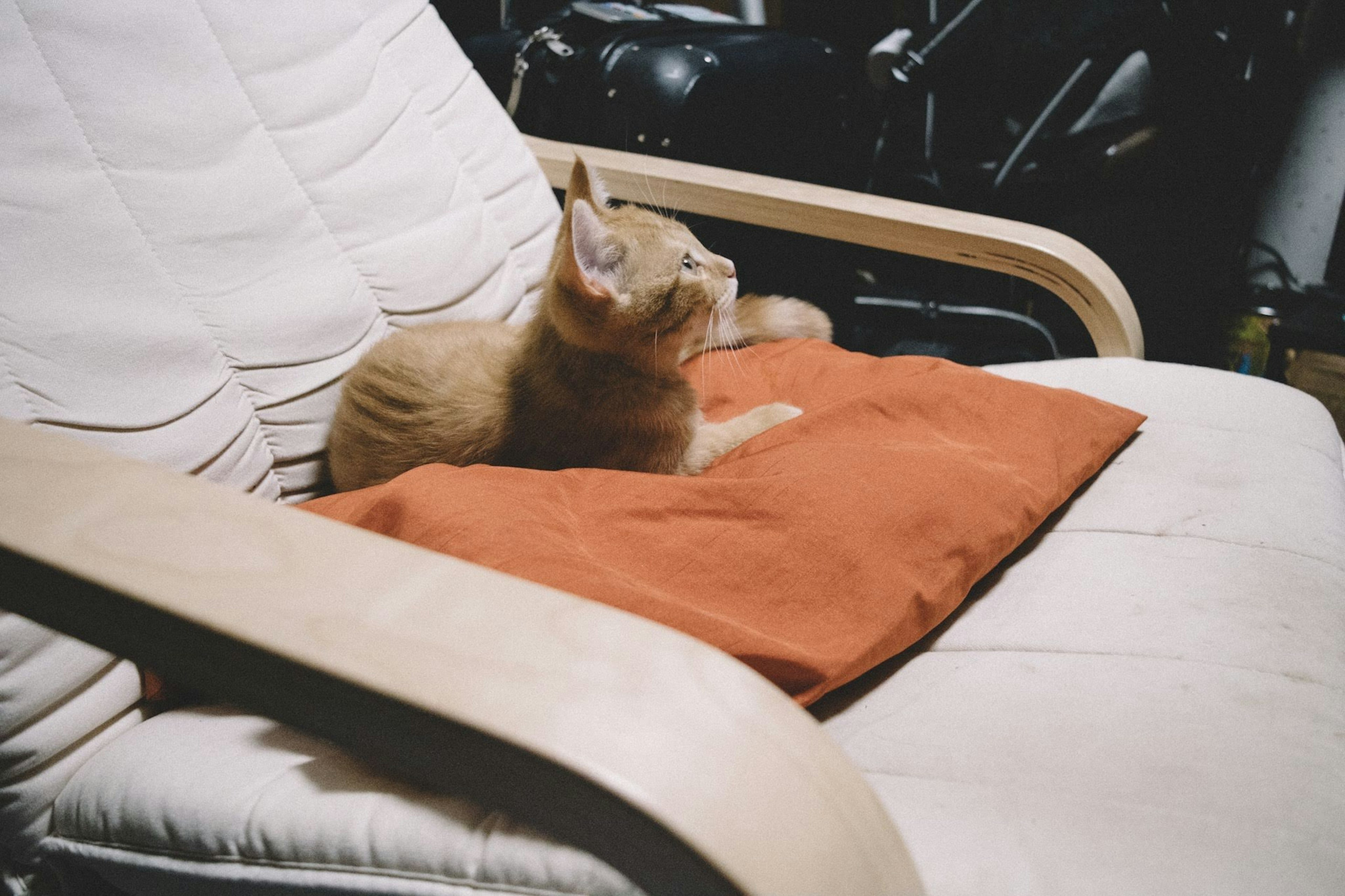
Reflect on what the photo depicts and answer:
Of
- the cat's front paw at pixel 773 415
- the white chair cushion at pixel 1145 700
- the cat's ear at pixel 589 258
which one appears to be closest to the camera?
the white chair cushion at pixel 1145 700

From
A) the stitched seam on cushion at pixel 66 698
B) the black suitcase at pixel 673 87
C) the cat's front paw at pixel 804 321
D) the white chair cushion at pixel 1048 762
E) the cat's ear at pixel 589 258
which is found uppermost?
the black suitcase at pixel 673 87

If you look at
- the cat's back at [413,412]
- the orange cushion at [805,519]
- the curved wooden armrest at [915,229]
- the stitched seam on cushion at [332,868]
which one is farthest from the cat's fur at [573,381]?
the stitched seam on cushion at [332,868]

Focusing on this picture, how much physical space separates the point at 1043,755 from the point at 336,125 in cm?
108

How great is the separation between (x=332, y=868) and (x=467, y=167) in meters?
1.02

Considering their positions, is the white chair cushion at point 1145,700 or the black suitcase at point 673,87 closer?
the white chair cushion at point 1145,700

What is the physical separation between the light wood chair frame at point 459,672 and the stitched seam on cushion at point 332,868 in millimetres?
126

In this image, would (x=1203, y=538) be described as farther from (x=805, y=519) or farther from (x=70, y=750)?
(x=70, y=750)

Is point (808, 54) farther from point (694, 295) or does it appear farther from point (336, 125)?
point (336, 125)

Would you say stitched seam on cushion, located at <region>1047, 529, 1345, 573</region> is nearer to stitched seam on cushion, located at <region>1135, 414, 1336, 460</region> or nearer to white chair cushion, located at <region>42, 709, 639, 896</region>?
stitched seam on cushion, located at <region>1135, 414, 1336, 460</region>

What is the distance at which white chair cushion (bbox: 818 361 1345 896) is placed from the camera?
53 cm

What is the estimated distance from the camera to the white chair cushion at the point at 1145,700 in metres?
0.53

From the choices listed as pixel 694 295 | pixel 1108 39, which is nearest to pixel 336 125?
pixel 694 295

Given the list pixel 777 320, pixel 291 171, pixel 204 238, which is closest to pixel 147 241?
pixel 204 238

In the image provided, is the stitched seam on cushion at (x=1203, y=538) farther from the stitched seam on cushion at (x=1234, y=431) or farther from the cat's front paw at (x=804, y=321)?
the cat's front paw at (x=804, y=321)
